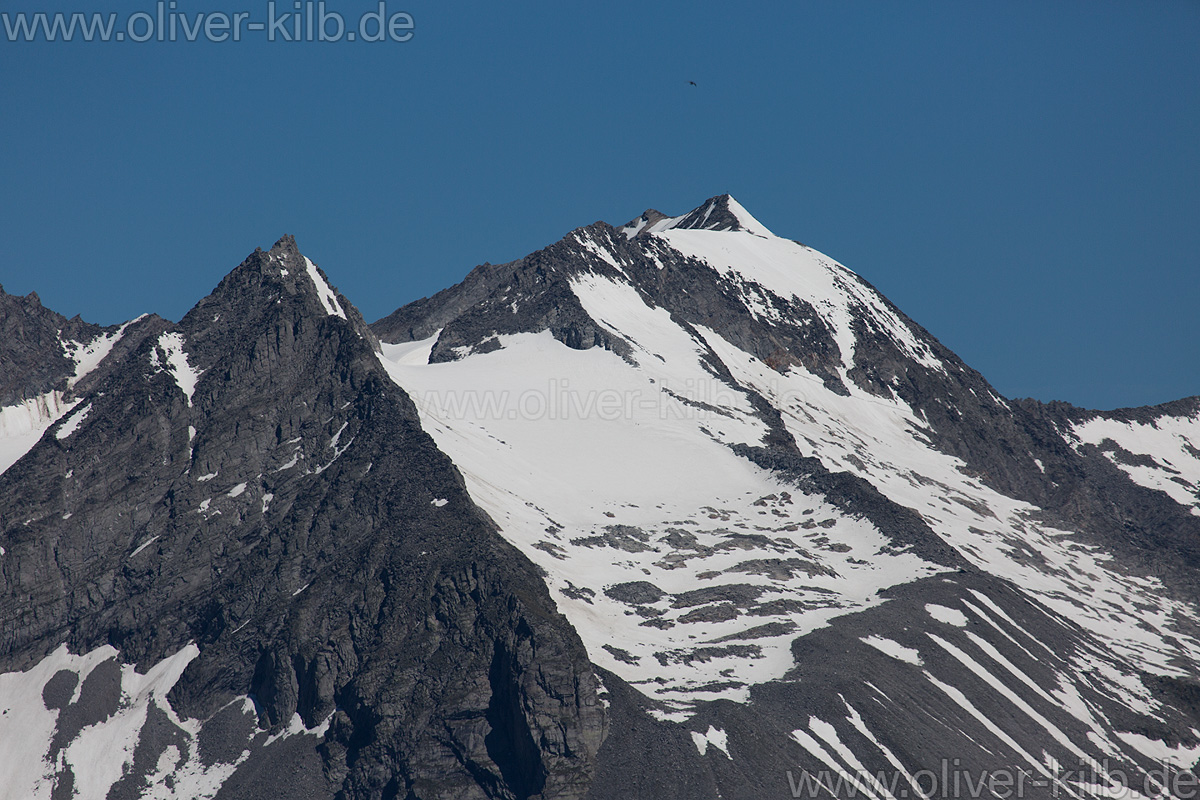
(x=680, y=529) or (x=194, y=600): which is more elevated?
(x=680, y=529)

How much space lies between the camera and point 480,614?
12562 centimetres

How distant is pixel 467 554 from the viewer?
435 ft

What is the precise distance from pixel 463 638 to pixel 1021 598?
67890mm

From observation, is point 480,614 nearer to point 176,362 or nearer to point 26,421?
point 176,362

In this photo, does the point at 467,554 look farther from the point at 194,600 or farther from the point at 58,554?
the point at 58,554

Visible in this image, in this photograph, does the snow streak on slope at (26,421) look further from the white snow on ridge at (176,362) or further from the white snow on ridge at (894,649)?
the white snow on ridge at (894,649)

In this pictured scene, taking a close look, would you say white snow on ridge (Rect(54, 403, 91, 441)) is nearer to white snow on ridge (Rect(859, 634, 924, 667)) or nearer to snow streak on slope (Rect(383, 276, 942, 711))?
snow streak on slope (Rect(383, 276, 942, 711))

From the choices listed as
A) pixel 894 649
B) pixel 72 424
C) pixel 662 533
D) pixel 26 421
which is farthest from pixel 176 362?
pixel 894 649

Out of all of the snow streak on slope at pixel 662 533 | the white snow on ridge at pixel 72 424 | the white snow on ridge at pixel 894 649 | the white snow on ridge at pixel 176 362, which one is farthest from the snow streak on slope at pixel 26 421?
the white snow on ridge at pixel 894 649

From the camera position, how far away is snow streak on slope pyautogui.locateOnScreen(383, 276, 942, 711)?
436ft

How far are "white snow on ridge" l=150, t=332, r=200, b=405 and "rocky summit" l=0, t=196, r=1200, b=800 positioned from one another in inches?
15.8

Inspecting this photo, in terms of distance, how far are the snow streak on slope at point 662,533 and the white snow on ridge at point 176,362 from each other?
26.9 meters

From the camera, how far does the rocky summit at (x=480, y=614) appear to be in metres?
117

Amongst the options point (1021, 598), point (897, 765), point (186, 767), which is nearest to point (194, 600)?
point (186, 767)
